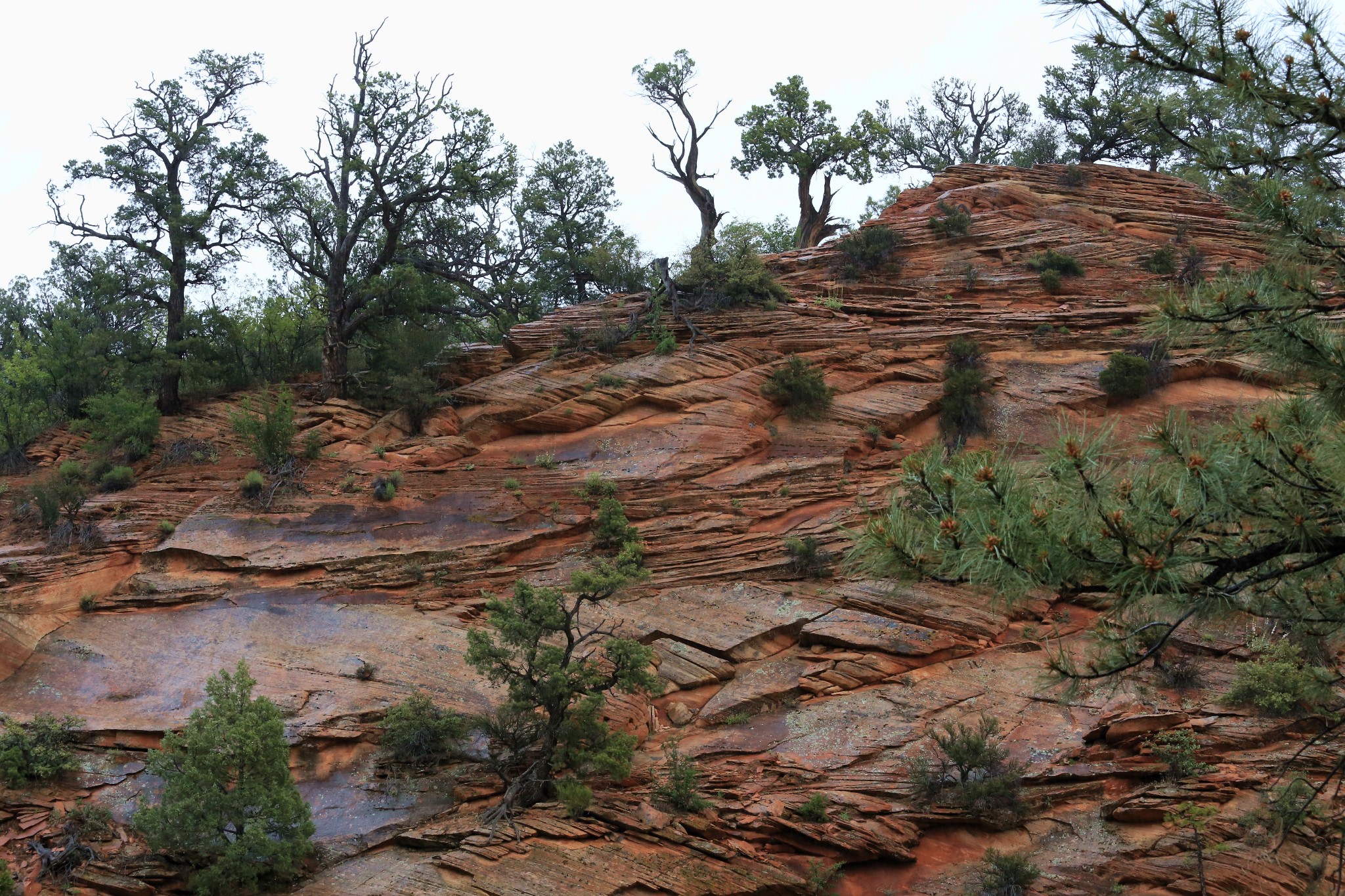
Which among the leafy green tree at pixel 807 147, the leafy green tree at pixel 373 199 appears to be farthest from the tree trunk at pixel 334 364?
the leafy green tree at pixel 807 147

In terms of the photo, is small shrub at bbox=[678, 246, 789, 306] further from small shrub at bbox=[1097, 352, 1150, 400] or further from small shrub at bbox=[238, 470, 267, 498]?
small shrub at bbox=[238, 470, 267, 498]

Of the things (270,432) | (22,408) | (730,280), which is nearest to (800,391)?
(730,280)

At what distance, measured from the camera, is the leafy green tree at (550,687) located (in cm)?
1289

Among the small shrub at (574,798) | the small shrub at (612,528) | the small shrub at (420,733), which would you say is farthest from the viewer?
the small shrub at (612,528)

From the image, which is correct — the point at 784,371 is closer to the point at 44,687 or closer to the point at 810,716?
the point at 810,716

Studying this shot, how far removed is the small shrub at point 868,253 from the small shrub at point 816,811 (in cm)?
1478

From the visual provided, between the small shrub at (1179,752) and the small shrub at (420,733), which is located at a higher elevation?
the small shrub at (420,733)

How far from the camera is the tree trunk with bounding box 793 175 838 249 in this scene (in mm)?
30922

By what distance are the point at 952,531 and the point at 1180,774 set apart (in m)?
7.97

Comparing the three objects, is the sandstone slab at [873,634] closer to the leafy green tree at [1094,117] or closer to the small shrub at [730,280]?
the small shrub at [730,280]

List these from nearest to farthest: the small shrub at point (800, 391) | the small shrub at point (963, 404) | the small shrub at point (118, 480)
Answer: the small shrub at point (118, 480), the small shrub at point (963, 404), the small shrub at point (800, 391)

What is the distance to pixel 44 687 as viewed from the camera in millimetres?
14008

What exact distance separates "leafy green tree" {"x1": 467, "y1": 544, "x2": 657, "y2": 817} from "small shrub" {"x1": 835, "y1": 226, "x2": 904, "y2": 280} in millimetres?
13107

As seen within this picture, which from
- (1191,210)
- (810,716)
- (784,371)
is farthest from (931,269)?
(810,716)
